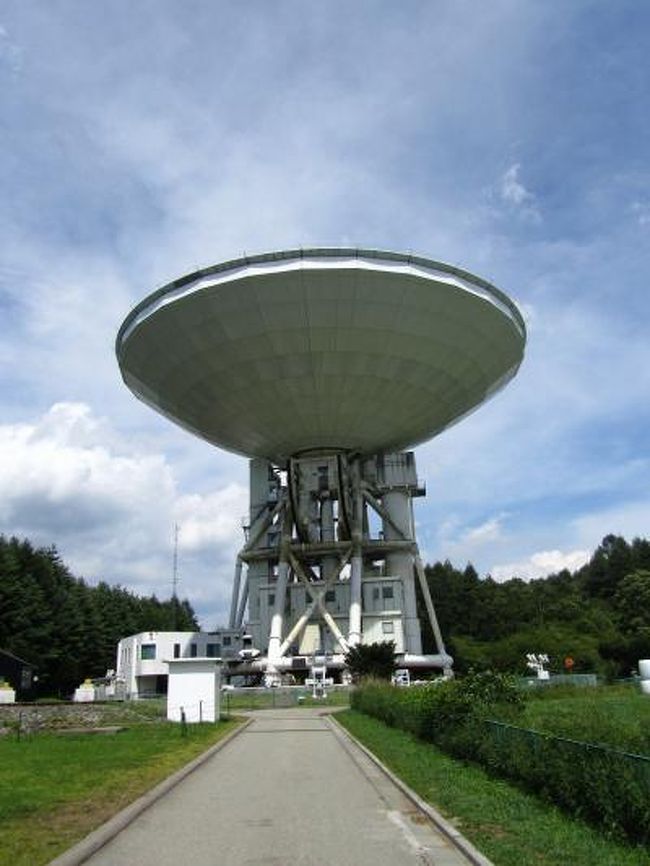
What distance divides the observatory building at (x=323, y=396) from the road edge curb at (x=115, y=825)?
31.7 meters

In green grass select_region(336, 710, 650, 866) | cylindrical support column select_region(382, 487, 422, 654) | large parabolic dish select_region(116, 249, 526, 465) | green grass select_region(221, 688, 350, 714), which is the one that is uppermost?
large parabolic dish select_region(116, 249, 526, 465)

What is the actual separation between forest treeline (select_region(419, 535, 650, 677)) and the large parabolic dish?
76.0ft

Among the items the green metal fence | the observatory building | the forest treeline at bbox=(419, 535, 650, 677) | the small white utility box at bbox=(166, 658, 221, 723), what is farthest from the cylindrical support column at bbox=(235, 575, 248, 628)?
the green metal fence

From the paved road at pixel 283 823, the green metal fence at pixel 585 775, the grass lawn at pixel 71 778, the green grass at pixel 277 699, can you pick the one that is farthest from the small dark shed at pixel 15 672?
the green metal fence at pixel 585 775

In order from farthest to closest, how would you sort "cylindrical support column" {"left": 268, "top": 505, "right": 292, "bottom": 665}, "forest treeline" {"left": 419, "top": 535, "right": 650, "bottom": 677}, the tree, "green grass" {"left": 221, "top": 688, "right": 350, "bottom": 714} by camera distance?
"forest treeline" {"left": 419, "top": 535, "right": 650, "bottom": 677}, "cylindrical support column" {"left": 268, "top": 505, "right": 292, "bottom": 665}, the tree, "green grass" {"left": 221, "top": 688, "right": 350, "bottom": 714}

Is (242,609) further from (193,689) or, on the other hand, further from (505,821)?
(505,821)

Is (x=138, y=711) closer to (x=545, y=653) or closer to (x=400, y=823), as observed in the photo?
(x=400, y=823)

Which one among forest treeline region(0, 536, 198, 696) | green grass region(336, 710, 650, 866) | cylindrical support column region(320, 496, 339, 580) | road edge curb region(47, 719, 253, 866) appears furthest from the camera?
forest treeline region(0, 536, 198, 696)

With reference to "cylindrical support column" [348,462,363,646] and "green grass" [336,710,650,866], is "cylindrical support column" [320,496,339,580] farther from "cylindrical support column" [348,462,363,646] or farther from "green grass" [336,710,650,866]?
"green grass" [336,710,650,866]

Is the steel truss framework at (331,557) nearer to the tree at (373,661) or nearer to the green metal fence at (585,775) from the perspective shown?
the tree at (373,661)

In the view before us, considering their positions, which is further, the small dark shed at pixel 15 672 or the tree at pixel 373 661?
the small dark shed at pixel 15 672

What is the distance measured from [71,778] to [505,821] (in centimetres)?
857

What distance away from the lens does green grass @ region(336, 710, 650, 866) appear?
8211 millimetres

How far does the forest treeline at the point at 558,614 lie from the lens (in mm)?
71812
